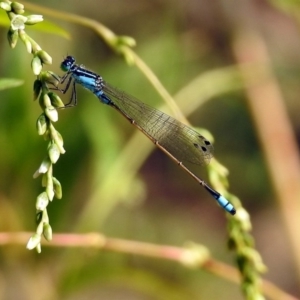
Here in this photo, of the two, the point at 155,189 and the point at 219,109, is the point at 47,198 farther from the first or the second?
the point at 155,189

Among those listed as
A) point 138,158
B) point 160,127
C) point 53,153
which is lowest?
point 53,153

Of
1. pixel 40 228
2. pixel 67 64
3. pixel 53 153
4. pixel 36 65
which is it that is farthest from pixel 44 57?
pixel 67 64

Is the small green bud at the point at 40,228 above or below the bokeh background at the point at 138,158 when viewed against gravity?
below

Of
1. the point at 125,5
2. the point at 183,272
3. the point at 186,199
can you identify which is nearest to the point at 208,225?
the point at 186,199

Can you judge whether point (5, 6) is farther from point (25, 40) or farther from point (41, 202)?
point (41, 202)

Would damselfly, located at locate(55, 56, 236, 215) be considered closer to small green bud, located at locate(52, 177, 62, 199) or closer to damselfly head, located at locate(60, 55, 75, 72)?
damselfly head, located at locate(60, 55, 75, 72)

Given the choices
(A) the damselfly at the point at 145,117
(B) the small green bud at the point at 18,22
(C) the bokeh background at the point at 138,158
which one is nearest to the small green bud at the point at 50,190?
(B) the small green bud at the point at 18,22

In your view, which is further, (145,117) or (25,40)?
(145,117)

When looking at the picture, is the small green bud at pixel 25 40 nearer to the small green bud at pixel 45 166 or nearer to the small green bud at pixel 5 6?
the small green bud at pixel 5 6
